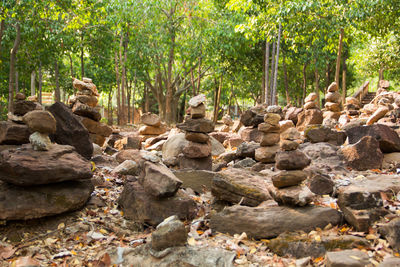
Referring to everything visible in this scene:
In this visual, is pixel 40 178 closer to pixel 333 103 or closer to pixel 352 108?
pixel 333 103

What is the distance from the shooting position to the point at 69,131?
6.97 meters

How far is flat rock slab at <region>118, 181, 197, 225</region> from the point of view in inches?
203

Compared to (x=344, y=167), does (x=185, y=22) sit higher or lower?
higher

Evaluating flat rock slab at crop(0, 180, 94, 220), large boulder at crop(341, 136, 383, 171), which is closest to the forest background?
large boulder at crop(341, 136, 383, 171)

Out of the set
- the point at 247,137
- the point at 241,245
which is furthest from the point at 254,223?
the point at 247,137

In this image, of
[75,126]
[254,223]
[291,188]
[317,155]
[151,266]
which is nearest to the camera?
[151,266]

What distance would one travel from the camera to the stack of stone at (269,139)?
783 cm

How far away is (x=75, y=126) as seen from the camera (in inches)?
279

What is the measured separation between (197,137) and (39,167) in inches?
147

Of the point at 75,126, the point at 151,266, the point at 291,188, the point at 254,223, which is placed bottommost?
the point at 151,266

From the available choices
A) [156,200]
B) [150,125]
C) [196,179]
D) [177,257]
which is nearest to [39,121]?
[156,200]

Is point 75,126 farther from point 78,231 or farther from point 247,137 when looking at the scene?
point 247,137

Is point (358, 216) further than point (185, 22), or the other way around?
point (185, 22)

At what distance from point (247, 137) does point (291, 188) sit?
21.0 feet
